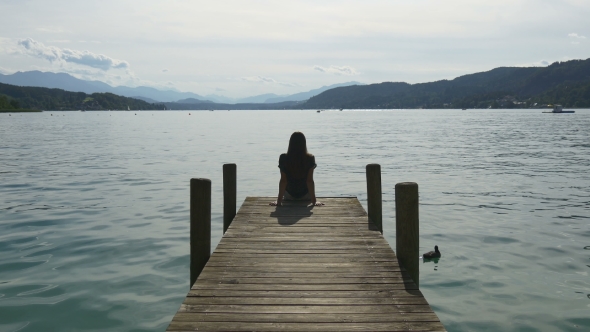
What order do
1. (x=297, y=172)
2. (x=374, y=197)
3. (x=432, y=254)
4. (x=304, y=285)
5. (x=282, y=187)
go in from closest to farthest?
(x=304, y=285) < (x=374, y=197) < (x=432, y=254) < (x=282, y=187) < (x=297, y=172)

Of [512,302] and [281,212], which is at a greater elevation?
[281,212]

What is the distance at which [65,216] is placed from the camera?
1516cm

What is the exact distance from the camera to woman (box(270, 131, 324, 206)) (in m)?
10.9

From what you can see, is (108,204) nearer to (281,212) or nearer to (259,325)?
(281,212)

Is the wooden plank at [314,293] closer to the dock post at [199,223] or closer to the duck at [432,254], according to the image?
the dock post at [199,223]

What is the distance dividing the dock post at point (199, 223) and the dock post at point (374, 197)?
374 cm

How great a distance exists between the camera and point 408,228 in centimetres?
725

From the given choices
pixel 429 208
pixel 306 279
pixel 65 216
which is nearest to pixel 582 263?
pixel 429 208

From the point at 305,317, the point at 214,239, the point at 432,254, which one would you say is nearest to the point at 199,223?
the point at 305,317

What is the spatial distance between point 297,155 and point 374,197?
6.36 feet

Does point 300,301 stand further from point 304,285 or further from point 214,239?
point 214,239

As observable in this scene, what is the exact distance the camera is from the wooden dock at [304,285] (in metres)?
Result: 5.21

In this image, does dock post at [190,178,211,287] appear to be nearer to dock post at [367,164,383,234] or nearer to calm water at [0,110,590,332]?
calm water at [0,110,590,332]

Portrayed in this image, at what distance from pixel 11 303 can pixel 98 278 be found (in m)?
1.65
